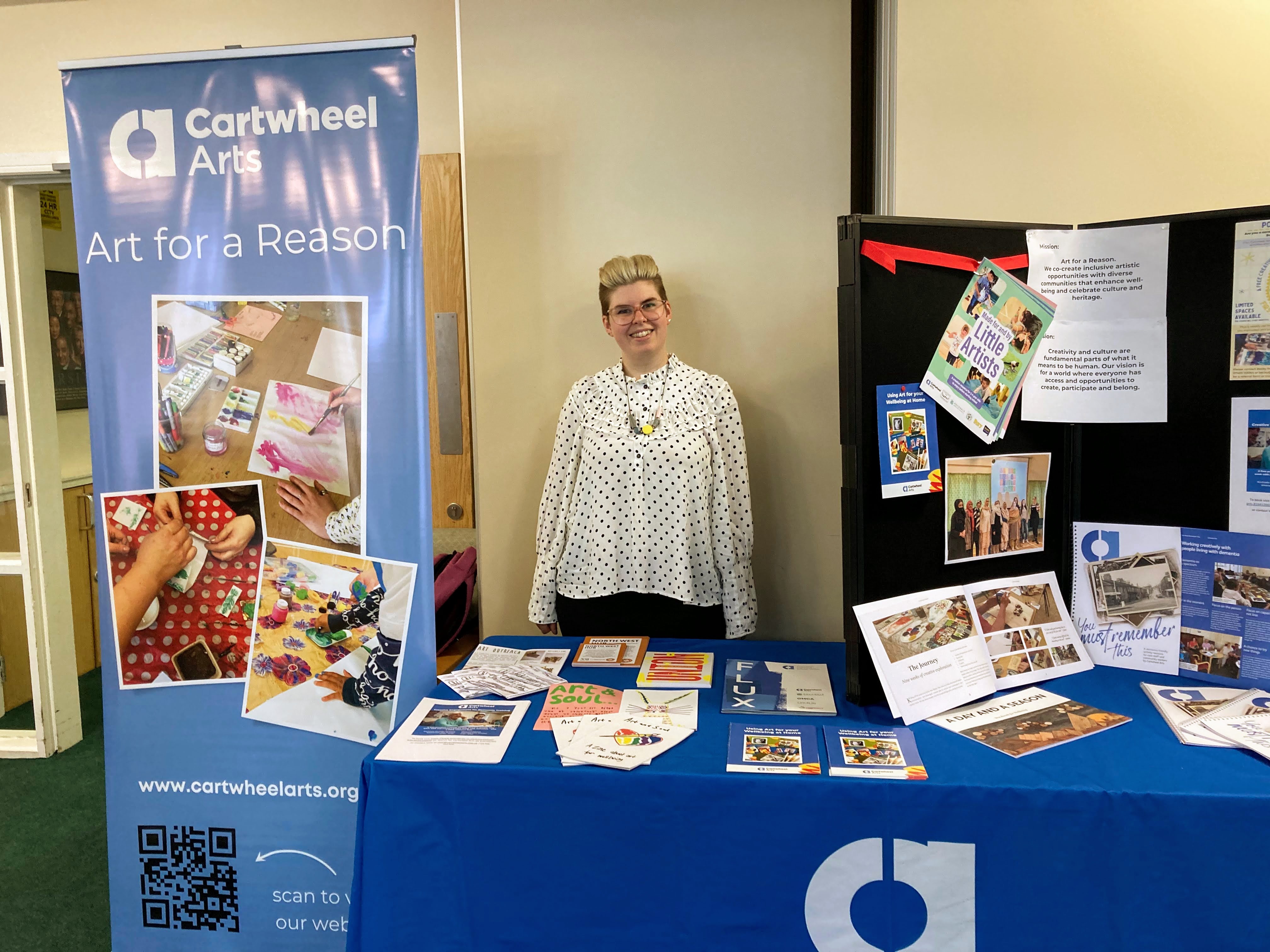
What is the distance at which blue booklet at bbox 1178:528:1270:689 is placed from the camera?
1.64m

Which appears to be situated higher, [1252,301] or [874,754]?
[1252,301]

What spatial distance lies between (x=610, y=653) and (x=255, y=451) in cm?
97

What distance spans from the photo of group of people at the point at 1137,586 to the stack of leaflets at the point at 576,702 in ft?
3.44

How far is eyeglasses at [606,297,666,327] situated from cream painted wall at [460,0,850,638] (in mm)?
322

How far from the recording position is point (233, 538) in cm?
202

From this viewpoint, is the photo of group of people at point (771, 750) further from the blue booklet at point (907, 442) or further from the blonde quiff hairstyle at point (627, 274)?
the blonde quiff hairstyle at point (627, 274)

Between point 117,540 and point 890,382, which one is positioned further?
point 117,540

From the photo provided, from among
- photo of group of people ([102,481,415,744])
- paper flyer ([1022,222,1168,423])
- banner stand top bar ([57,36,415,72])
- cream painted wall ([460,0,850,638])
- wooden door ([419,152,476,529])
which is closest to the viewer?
paper flyer ([1022,222,1168,423])

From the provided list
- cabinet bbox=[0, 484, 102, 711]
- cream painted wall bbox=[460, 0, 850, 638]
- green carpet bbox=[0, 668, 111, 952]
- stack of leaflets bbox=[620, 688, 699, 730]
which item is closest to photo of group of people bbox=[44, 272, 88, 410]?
cabinet bbox=[0, 484, 102, 711]

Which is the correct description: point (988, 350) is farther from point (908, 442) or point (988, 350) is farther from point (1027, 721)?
point (1027, 721)

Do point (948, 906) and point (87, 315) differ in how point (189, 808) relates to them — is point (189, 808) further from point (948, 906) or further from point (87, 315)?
point (948, 906)

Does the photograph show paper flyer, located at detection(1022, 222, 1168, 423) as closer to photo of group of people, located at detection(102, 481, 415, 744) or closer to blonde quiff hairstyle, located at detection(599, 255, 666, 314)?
blonde quiff hairstyle, located at detection(599, 255, 666, 314)

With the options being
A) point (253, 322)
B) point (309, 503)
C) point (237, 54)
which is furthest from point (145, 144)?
point (309, 503)

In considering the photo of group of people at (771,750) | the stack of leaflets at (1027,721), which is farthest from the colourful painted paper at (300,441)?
the stack of leaflets at (1027,721)
